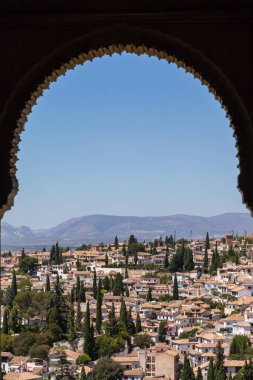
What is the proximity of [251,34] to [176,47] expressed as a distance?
8.9 inches

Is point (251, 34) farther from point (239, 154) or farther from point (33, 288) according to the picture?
point (33, 288)

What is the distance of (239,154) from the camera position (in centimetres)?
181

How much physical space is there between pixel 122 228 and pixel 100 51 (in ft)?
392

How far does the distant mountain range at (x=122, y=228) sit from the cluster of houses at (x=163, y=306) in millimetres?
57796

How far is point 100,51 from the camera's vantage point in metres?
1.90

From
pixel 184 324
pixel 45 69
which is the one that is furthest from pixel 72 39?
pixel 184 324

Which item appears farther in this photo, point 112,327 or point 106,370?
point 112,327

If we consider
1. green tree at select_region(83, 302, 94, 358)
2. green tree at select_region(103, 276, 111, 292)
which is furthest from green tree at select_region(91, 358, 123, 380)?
green tree at select_region(103, 276, 111, 292)

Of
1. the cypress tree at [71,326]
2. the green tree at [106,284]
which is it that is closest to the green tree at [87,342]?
the cypress tree at [71,326]

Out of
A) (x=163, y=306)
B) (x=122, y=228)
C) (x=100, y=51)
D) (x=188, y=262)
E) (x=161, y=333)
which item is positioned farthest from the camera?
(x=122, y=228)

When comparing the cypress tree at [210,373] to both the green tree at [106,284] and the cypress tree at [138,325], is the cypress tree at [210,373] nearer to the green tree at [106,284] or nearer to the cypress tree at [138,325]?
the cypress tree at [138,325]

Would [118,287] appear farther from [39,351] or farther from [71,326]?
[39,351]

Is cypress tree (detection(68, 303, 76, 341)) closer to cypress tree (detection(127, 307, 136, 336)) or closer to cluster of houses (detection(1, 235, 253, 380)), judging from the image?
cluster of houses (detection(1, 235, 253, 380))

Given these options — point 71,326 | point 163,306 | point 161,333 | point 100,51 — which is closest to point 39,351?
point 71,326
